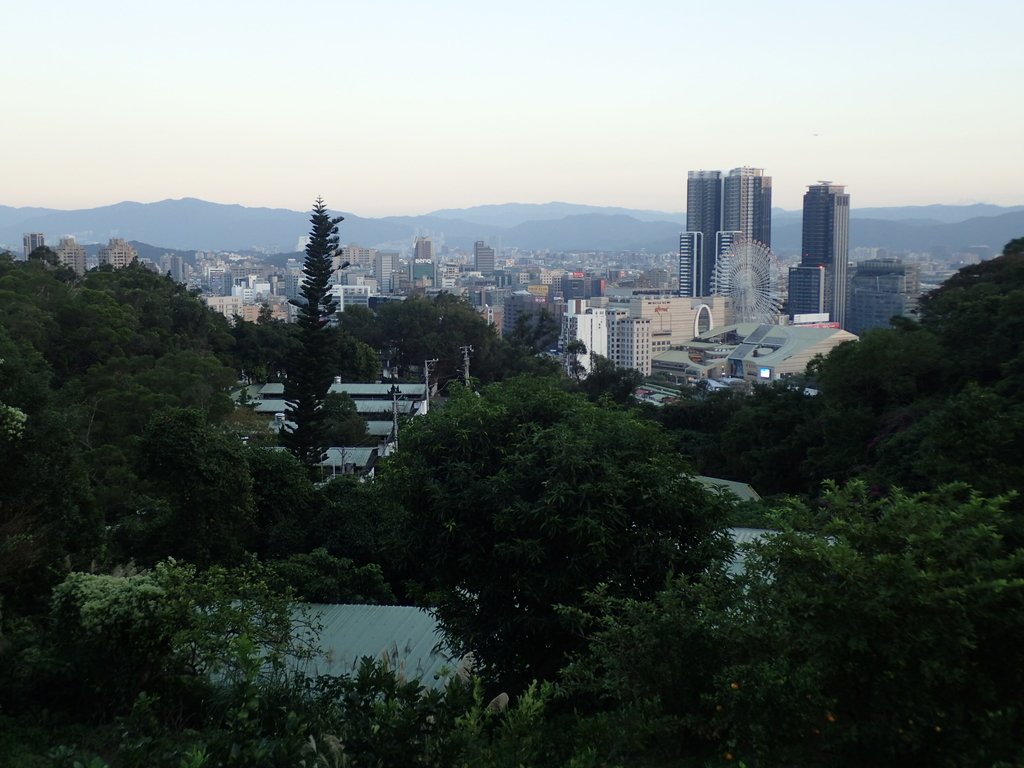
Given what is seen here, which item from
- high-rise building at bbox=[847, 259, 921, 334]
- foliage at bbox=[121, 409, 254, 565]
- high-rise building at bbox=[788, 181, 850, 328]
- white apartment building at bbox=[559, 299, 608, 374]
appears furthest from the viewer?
high-rise building at bbox=[788, 181, 850, 328]

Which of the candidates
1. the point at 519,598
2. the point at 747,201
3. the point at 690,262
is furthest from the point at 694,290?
the point at 519,598

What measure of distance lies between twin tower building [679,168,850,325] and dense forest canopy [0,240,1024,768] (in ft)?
291

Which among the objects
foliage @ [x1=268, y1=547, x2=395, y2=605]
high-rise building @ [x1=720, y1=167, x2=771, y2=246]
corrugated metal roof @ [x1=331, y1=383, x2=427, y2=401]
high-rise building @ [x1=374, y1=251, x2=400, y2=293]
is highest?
high-rise building @ [x1=720, y1=167, x2=771, y2=246]

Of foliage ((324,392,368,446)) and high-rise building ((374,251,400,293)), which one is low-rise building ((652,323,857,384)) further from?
high-rise building ((374,251,400,293))

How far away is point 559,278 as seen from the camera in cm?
12231

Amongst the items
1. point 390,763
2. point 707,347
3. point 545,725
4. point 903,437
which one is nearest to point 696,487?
point 545,725

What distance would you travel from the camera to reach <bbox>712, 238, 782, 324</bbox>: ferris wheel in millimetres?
77562

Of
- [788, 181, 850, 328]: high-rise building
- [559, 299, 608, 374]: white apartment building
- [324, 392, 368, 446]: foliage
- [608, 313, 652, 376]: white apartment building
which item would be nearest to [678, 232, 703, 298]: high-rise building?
[788, 181, 850, 328]: high-rise building

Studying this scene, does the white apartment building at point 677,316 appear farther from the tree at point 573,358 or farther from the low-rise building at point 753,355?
the tree at point 573,358

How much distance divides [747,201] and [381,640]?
105 m

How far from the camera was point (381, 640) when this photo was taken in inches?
262

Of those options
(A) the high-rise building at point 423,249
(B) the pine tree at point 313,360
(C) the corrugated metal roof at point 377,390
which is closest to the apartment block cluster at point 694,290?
(C) the corrugated metal roof at point 377,390

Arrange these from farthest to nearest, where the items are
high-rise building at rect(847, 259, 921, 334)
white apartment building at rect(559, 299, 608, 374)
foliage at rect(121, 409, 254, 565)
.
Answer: high-rise building at rect(847, 259, 921, 334), white apartment building at rect(559, 299, 608, 374), foliage at rect(121, 409, 254, 565)

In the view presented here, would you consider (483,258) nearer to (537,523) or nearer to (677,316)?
(677,316)
